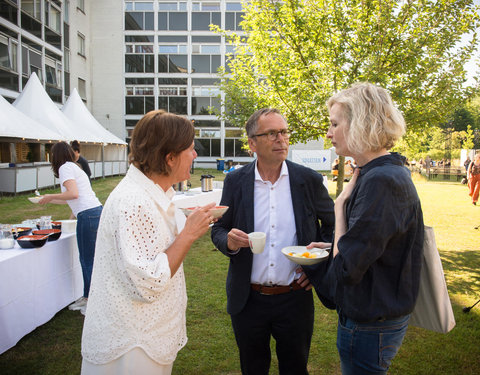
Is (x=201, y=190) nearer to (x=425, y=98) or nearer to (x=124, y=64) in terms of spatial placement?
(x=425, y=98)

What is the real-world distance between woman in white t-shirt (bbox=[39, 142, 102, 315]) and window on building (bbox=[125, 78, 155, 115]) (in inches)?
1295

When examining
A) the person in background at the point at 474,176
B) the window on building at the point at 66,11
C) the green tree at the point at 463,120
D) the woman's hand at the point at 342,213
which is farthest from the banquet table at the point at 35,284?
the green tree at the point at 463,120

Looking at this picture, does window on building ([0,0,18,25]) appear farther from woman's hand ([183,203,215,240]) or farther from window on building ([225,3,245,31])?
window on building ([225,3,245,31])

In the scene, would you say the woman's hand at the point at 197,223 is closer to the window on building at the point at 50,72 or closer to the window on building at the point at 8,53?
the window on building at the point at 8,53

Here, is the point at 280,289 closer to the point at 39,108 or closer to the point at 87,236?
the point at 87,236

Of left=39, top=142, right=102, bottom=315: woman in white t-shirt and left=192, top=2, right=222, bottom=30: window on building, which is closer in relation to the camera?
left=39, top=142, right=102, bottom=315: woman in white t-shirt

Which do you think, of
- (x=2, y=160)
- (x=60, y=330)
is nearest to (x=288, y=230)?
(x=60, y=330)

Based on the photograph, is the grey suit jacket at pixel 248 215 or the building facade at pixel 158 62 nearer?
the grey suit jacket at pixel 248 215

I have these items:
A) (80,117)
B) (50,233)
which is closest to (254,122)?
(50,233)

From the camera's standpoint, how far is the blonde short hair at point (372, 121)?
1647 millimetres

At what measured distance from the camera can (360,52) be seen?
6.19 m

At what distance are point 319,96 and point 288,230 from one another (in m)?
4.69

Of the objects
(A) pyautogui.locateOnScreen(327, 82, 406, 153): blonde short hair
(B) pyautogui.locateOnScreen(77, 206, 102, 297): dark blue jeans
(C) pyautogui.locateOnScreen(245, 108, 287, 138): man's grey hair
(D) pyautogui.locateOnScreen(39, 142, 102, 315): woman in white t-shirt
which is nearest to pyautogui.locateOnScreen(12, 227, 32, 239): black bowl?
(D) pyautogui.locateOnScreen(39, 142, 102, 315): woman in white t-shirt

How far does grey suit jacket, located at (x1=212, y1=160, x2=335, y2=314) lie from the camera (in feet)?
7.84
